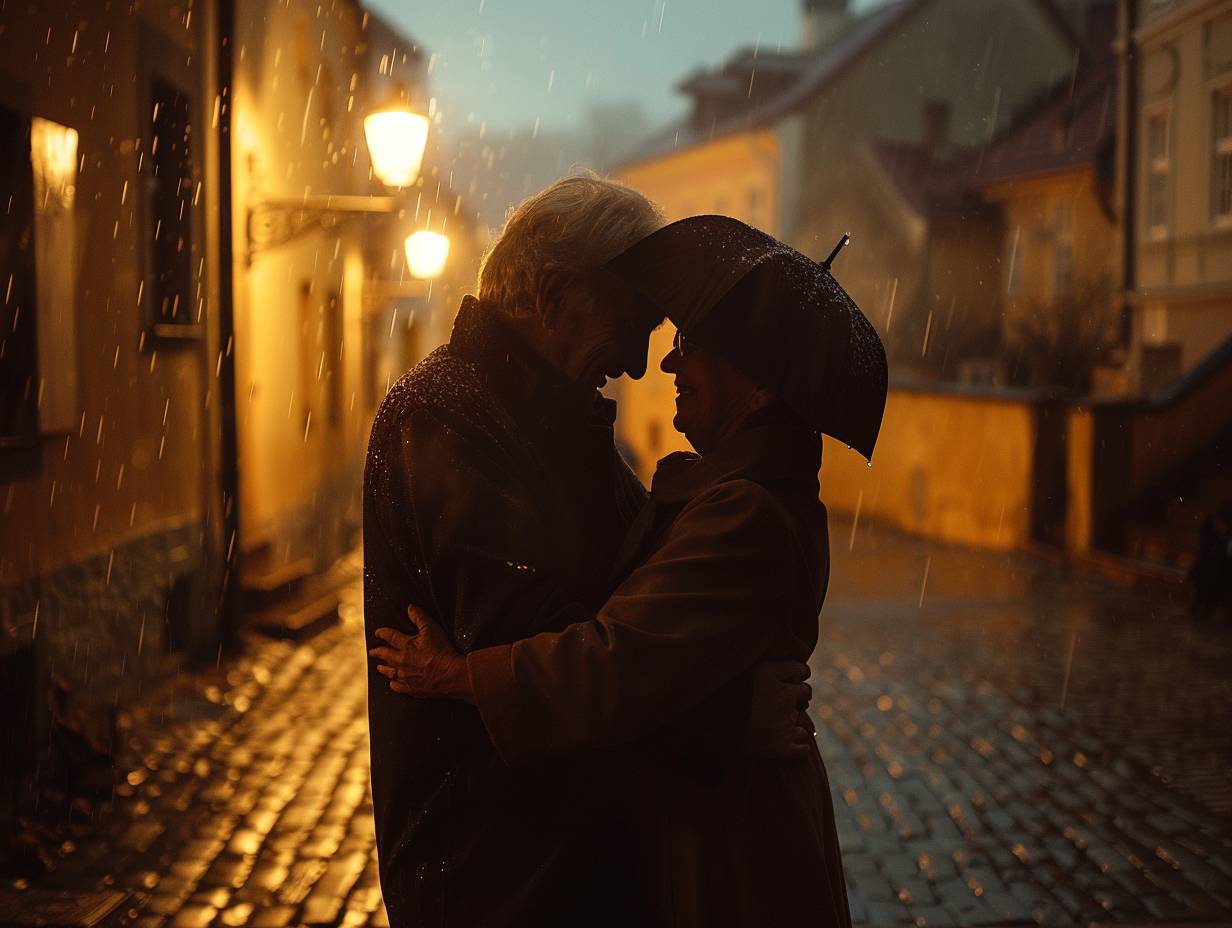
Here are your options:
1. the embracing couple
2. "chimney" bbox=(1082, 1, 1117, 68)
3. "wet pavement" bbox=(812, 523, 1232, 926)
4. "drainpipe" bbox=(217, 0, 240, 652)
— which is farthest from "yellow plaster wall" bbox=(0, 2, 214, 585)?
"chimney" bbox=(1082, 1, 1117, 68)

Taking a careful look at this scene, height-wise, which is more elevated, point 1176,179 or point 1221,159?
point 1221,159

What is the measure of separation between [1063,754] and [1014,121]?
2950 cm

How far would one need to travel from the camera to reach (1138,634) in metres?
11.3

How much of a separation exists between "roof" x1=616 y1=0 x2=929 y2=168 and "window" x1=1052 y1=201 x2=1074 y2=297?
780 centimetres

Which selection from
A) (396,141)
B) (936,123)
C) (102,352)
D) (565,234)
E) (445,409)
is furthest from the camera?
(936,123)

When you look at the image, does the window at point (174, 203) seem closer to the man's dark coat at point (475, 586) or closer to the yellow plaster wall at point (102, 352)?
the yellow plaster wall at point (102, 352)

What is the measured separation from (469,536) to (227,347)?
8844 millimetres

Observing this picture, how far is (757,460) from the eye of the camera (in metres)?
2.08

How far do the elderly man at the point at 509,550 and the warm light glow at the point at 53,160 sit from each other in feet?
17.0

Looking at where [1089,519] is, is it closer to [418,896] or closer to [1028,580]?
[1028,580]

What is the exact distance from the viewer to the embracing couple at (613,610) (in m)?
1.98

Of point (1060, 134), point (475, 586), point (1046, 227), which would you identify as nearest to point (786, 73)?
point (1060, 134)

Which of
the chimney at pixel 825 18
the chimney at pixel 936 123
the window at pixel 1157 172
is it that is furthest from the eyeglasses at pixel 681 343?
the chimney at pixel 825 18

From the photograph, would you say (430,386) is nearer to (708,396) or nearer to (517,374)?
(517,374)
